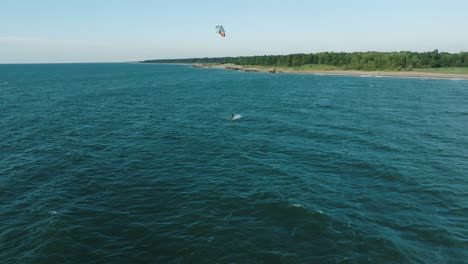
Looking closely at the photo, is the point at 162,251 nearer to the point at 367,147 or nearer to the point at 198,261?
the point at 198,261

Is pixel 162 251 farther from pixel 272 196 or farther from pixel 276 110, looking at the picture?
pixel 276 110

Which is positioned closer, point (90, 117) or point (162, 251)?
point (162, 251)

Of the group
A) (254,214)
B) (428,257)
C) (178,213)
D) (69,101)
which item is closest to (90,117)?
(69,101)

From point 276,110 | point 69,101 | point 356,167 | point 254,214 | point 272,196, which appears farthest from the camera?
point 69,101

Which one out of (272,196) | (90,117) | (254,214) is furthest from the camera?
(90,117)

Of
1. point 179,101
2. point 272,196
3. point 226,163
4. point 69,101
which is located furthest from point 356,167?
point 69,101

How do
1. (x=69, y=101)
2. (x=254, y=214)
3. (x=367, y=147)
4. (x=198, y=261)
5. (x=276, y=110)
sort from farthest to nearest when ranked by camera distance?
(x=69, y=101) < (x=276, y=110) < (x=367, y=147) < (x=254, y=214) < (x=198, y=261)
